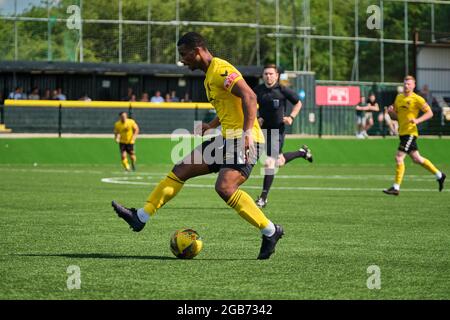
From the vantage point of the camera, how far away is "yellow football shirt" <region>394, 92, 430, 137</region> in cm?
2239

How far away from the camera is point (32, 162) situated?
36188 millimetres

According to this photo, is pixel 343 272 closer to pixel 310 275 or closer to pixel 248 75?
pixel 310 275

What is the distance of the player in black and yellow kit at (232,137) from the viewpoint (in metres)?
10.1

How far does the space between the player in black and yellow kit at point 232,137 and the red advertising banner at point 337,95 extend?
51.4 m

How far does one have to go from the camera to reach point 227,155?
10.4 meters

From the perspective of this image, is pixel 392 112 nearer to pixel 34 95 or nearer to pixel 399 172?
pixel 399 172

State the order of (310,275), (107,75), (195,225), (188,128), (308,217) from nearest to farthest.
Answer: (310,275) → (195,225) → (308,217) → (188,128) → (107,75)

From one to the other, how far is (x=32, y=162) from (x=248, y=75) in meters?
22.3

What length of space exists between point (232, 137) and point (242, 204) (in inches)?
27.0

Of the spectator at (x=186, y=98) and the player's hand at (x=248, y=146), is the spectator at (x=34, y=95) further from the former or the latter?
the player's hand at (x=248, y=146)

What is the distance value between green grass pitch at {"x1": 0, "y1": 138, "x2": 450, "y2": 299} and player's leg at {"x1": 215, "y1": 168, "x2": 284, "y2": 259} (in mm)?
→ 225

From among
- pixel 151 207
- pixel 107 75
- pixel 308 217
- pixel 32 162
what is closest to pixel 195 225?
pixel 308 217

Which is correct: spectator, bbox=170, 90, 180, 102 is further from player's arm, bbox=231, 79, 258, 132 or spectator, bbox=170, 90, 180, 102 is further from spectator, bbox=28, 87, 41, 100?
player's arm, bbox=231, 79, 258, 132

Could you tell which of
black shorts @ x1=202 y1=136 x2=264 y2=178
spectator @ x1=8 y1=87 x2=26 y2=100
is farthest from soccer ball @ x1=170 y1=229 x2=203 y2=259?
spectator @ x1=8 y1=87 x2=26 y2=100
